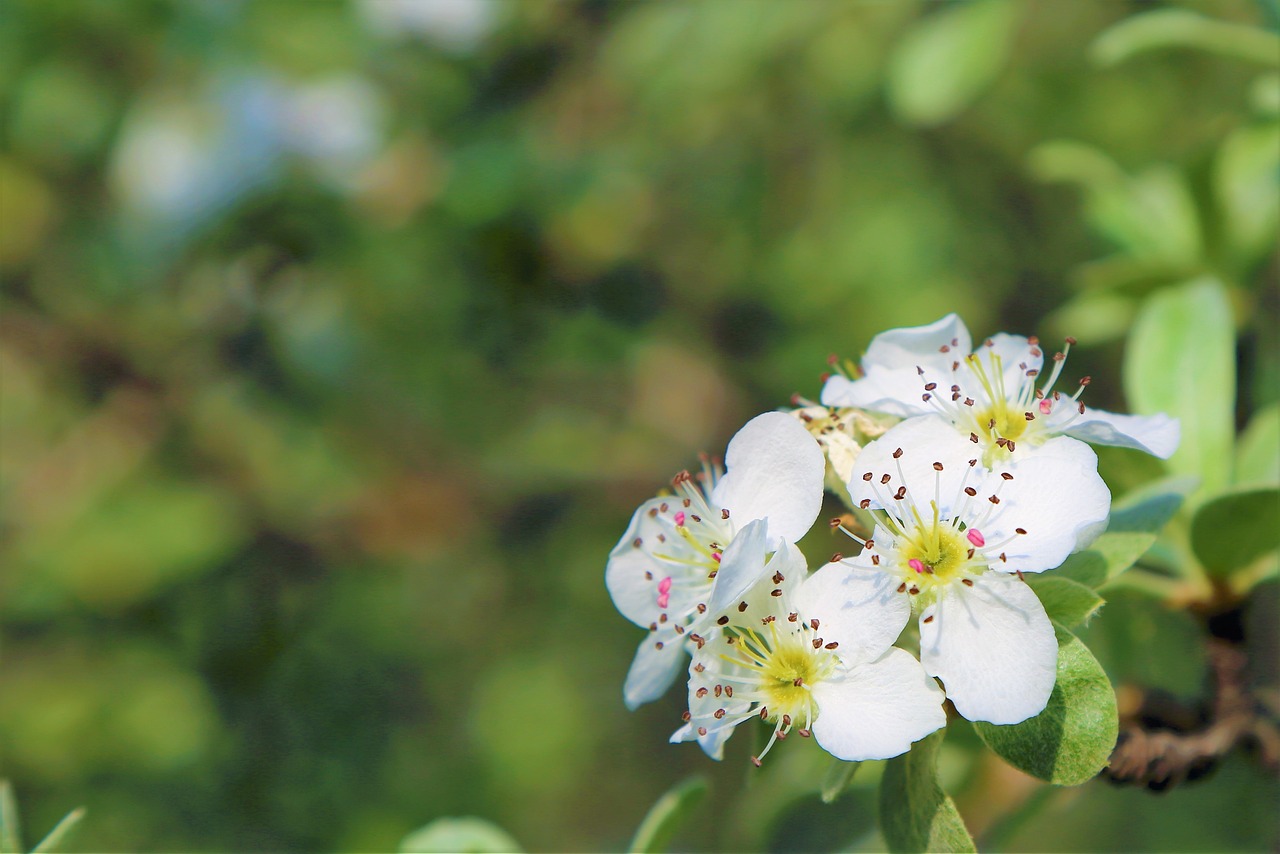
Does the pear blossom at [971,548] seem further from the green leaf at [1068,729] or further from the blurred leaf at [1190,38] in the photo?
the blurred leaf at [1190,38]

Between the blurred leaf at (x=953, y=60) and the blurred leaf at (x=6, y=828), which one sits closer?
the blurred leaf at (x=6, y=828)

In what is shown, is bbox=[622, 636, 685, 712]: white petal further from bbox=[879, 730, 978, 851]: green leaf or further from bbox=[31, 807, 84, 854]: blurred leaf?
bbox=[31, 807, 84, 854]: blurred leaf

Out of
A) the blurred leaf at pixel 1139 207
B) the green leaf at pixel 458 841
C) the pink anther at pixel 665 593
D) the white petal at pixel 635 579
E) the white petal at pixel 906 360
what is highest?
the blurred leaf at pixel 1139 207

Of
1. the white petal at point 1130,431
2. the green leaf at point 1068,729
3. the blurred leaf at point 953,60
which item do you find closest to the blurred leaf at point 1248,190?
the blurred leaf at point 953,60

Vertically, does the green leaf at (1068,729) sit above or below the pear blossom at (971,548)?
below

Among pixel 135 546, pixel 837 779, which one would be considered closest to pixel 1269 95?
pixel 837 779

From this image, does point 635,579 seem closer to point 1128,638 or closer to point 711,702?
point 711,702

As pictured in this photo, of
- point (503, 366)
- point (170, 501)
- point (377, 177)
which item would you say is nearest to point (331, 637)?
point (170, 501)

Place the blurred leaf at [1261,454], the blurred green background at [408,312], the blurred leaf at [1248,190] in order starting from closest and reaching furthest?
the blurred leaf at [1261,454], the blurred leaf at [1248,190], the blurred green background at [408,312]

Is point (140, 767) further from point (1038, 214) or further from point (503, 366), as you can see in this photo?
point (1038, 214)
